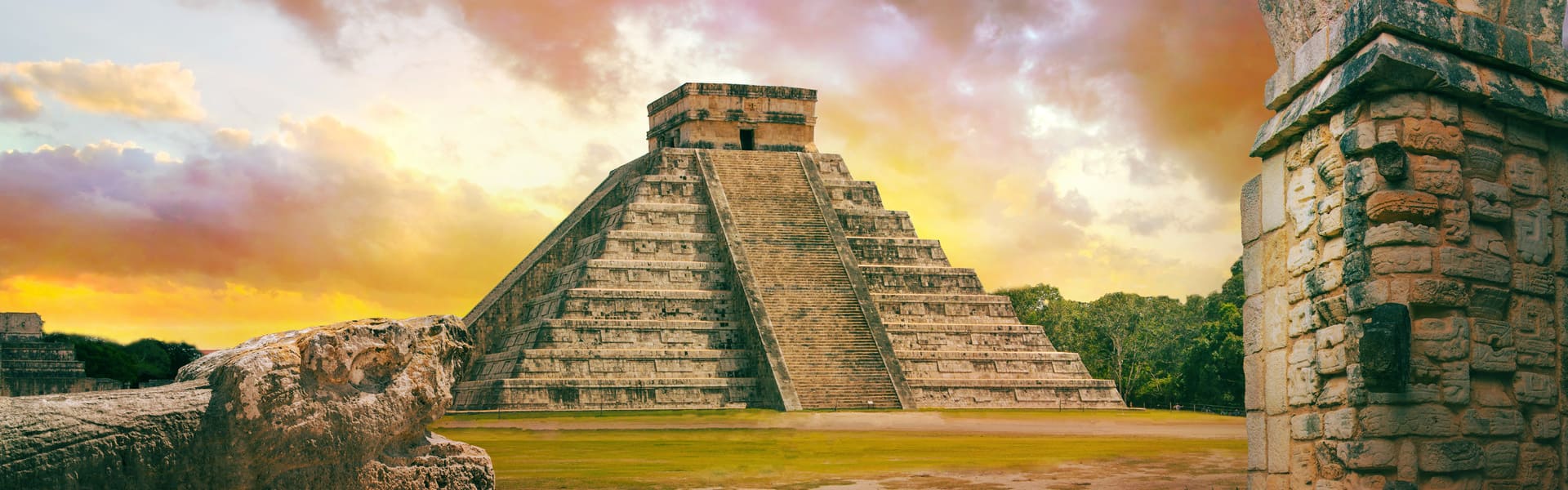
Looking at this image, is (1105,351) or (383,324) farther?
(1105,351)

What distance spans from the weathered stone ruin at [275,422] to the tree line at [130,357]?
27.1 m

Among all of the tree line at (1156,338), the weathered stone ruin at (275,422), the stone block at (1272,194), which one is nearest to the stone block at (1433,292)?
the stone block at (1272,194)

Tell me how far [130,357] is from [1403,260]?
127 feet

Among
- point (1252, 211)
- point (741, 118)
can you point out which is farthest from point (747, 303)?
point (1252, 211)

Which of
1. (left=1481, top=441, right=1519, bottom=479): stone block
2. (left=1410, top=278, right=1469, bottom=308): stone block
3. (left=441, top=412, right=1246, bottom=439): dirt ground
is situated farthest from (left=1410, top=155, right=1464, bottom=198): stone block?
(left=441, top=412, right=1246, bottom=439): dirt ground

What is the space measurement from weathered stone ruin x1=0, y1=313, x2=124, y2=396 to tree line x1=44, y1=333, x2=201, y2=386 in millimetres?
8819

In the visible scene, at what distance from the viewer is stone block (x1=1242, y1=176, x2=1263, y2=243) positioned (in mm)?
8555

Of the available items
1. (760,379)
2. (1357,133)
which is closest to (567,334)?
(760,379)

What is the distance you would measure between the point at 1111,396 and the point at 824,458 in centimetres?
1619

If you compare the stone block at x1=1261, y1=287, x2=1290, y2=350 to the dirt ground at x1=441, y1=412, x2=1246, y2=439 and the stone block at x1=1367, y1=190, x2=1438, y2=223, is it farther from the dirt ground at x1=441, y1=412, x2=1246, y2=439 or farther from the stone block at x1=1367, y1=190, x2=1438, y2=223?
the dirt ground at x1=441, y1=412, x2=1246, y2=439

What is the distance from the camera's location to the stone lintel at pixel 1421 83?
7254 mm

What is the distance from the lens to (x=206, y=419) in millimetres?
5418

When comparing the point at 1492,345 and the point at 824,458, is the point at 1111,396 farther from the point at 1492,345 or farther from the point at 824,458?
the point at 1492,345

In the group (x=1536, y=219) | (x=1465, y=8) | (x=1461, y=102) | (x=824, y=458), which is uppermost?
(x=1465, y=8)
